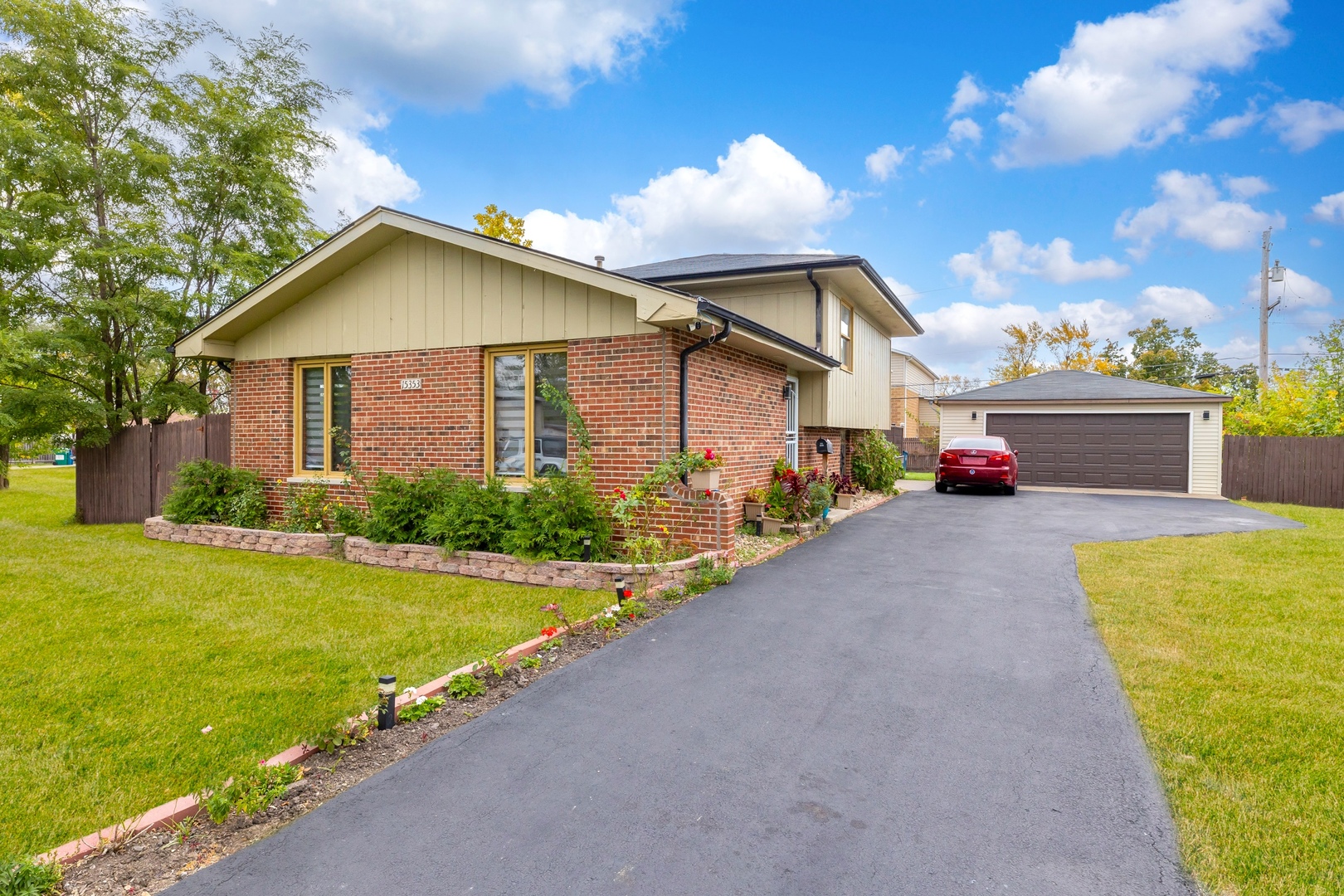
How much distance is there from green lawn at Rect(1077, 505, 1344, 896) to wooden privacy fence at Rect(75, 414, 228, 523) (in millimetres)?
13902

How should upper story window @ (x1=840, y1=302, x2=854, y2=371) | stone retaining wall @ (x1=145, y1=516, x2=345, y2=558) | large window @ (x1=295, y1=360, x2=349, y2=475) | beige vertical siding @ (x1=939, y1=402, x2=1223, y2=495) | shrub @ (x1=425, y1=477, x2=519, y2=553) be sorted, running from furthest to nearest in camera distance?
beige vertical siding @ (x1=939, y1=402, x2=1223, y2=495) < upper story window @ (x1=840, y1=302, x2=854, y2=371) < large window @ (x1=295, y1=360, x2=349, y2=475) < stone retaining wall @ (x1=145, y1=516, x2=345, y2=558) < shrub @ (x1=425, y1=477, x2=519, y2=553)

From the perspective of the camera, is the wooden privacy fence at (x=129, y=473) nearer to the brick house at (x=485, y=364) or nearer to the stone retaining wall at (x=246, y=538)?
the stone retaining wall at (x=246, y=538)

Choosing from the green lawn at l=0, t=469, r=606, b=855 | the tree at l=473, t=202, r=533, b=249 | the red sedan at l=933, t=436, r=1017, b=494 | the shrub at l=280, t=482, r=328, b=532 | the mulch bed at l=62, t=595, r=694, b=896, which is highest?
the tree at l=473, t=202, r=533, b=249

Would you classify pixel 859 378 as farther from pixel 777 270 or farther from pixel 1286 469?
pixel 1286 469

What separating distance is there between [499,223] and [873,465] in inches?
616

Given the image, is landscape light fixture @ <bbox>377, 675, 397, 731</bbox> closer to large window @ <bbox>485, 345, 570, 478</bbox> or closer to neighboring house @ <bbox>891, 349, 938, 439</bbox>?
large window @ <bbox>485, 345, 570, 478</bbox>

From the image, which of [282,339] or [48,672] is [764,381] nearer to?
[282,339]

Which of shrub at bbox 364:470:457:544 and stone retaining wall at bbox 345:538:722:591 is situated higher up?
shrub at bbox 364:470:457:544

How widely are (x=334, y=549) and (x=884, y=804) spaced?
7293mm

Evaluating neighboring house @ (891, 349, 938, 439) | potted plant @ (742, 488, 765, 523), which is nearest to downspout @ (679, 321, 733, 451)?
potted plant @ (742, 488, 765, 523)

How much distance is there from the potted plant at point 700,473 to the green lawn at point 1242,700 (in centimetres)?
368

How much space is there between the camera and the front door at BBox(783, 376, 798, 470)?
11.3 m

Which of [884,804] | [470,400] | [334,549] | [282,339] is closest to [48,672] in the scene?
[334,549]

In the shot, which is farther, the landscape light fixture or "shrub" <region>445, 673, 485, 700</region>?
"shrub" <region>445, 673, 485, 700</region>
